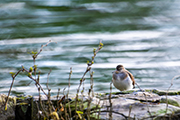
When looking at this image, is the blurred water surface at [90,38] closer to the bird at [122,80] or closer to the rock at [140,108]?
the bird at [122,80]

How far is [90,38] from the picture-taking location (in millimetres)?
4570

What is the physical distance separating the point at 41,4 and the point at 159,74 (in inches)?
104

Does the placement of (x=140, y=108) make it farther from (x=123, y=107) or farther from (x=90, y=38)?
(x=90, y=38)

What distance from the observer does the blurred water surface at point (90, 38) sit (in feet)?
14.1

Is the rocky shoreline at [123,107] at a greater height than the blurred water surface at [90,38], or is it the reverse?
the blurred water surface at [90,38]

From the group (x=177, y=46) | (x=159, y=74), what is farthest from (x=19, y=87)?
(x=177, y=46)

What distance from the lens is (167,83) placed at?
15.9 ft

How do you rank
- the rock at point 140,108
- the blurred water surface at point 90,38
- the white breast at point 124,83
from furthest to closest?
the white breast at point 124,83 → the blurred water surface at point 90,38 → the rock at point 140,108

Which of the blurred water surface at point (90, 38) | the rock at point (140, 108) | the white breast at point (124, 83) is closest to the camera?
the rock at point (140, 108)

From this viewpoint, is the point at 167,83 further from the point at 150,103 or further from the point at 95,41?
the point at 150,103

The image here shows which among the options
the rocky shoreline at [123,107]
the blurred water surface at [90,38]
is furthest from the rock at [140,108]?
the blurred water surface at [90,38]

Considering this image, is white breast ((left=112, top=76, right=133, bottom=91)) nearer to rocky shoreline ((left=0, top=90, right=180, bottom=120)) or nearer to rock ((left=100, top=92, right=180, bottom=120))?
rocky shoreline ((left=0, top=90, right=180, bottom=120))

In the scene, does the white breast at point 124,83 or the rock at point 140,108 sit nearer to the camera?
the rock at point 140,108

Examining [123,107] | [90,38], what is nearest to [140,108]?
[123,107]
